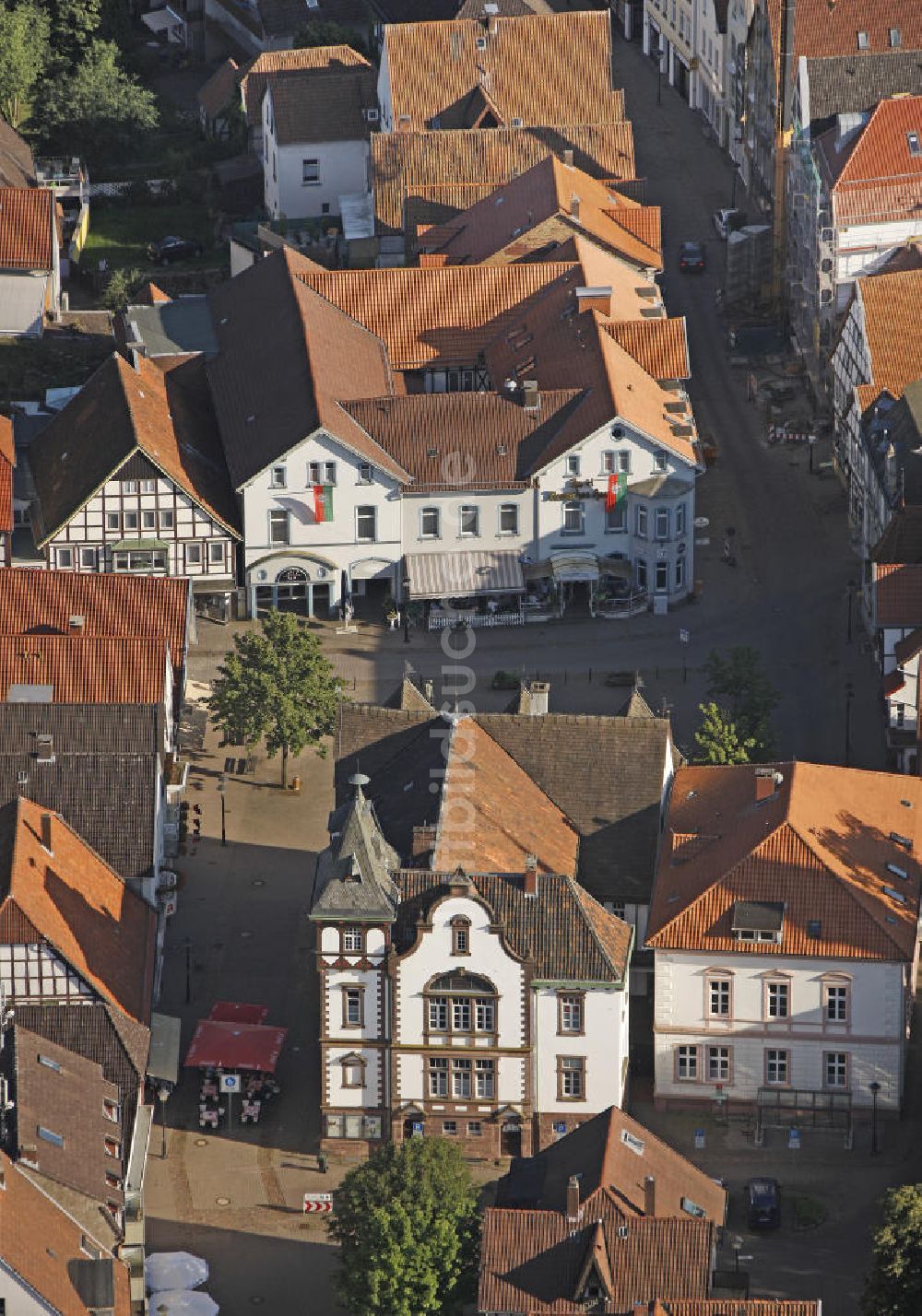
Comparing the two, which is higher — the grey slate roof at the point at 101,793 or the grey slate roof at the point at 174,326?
the grey slate roof at the point at 174,326

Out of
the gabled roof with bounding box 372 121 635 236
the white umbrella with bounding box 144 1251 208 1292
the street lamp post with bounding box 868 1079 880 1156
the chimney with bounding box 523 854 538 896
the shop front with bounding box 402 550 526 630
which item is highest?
the gabled roof with bounding box 372 121 635 236

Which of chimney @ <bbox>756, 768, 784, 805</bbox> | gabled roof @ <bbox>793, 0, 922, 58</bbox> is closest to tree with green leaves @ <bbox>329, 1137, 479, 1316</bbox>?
chimney @ <bbox>756, 768, 784, 805</bbox>

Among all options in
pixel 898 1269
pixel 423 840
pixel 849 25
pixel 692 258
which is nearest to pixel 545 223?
pixel 692 258

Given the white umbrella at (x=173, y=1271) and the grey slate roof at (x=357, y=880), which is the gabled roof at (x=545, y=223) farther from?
the white umbrella at (x=173, y=1271)

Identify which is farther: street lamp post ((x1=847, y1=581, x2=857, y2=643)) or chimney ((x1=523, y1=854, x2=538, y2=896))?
street lamp post ((x1=847, y1=581, x2=857, y2=643))

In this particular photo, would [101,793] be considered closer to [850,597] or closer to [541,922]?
[541,922]

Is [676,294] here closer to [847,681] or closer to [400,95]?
[400,95]

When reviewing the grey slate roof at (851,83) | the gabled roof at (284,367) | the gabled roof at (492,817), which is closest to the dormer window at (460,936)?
the gabled roof at (492,817)

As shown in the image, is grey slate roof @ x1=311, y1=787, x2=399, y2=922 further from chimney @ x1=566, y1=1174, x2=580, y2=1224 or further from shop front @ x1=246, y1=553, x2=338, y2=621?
shop front @ x1=246, y1=553, x2=338, y2=621
